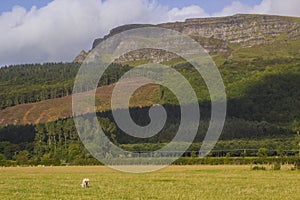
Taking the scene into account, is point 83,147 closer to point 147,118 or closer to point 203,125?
point 147,118

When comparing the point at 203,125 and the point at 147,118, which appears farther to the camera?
the point at 203,125

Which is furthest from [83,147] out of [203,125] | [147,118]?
[203,125]

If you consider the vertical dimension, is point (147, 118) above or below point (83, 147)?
above

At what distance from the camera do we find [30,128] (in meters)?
137

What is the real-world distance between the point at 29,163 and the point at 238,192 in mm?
62324

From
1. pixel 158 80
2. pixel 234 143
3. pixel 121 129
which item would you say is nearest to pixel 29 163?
pixel 121 129

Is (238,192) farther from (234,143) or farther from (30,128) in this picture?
→ (30,128)

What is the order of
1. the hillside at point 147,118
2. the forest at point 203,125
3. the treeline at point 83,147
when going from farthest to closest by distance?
Answer: the hillside at point 147,118 < the forest at point 203,125 < the treeline at point 83,147

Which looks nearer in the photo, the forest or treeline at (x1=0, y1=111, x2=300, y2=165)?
treeline at (x1=0, y1=111, x2=300, y2=165)

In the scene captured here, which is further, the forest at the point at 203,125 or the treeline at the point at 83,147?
the forest at the point at 203,125

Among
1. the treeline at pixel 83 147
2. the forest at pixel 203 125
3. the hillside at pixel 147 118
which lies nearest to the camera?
the treeline at pixel 83 147

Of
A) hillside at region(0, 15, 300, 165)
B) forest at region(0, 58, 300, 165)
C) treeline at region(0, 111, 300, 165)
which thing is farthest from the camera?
hillside at region(0, 15, 300, 165)

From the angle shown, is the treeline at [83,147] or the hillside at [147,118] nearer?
the treeline at [83,147]

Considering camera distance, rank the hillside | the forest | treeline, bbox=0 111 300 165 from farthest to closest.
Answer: the hillside → the forest → treeline, bbox=0 111 300 165
